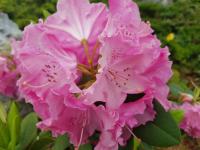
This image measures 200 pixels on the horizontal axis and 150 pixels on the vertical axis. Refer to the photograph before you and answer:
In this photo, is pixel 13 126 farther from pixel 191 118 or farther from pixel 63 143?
pixel 191 118

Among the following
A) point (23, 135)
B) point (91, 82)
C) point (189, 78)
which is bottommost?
point (189, 78)

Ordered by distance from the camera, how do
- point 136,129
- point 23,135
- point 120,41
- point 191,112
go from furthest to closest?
point 23,135
point 191,112
point 136,129
point 120,41

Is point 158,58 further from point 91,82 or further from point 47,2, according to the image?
point 47,2

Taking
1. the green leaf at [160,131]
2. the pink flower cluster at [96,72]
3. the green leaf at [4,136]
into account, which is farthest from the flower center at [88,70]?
the green leaf at [4,136]

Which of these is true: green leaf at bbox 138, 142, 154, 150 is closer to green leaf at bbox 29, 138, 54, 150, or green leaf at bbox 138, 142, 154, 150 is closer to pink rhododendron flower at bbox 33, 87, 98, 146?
pink rhododendron flower at bbox 33, 87, 98, 146

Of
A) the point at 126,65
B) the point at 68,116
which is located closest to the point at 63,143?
the point at 68,116

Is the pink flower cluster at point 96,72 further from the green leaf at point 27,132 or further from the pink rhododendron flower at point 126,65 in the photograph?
the green leaf at point 27,132

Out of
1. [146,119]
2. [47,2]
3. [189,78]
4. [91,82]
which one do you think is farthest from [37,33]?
[47,2]
